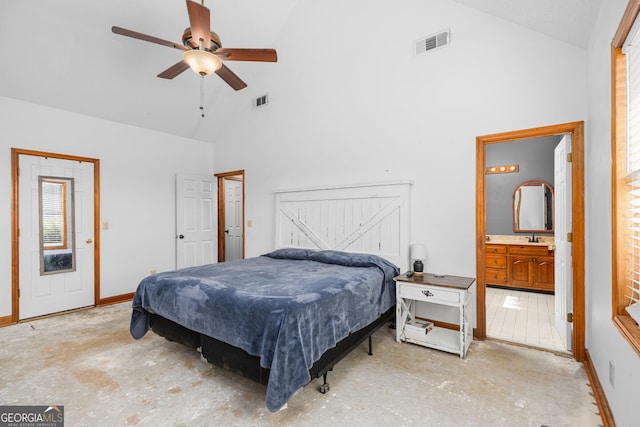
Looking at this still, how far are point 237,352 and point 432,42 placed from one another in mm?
3620

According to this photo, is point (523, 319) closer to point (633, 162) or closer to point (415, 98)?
point (633, 162)

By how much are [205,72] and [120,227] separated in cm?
324

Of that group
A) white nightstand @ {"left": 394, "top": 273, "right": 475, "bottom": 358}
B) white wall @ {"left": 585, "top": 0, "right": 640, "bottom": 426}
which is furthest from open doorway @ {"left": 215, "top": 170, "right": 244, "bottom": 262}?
white wall @ {"left": 585, "top": 0, "right": 640, "bottom": 426}

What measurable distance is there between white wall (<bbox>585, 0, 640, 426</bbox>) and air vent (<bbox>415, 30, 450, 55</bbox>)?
51.2 inches

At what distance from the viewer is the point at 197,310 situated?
7.56ft

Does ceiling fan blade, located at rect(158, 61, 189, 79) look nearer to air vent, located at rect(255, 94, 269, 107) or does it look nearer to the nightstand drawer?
air vent, located at rect(255, 94, 269, 107)

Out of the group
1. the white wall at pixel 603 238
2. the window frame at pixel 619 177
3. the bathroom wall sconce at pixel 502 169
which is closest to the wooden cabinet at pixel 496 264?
the bathroom wall sconce at pixel 502 169

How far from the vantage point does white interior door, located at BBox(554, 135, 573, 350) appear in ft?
9.23

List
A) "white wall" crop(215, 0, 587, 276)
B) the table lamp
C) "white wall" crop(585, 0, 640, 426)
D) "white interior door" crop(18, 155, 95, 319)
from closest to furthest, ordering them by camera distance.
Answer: "white wall" crop(585, 0, 640, 426) < "white wall" crop(215, 0, 587, 276) < the table lamp < "white interior door" crop(18, 155, 95, 319)

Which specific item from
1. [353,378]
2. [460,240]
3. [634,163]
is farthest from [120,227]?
[634,163]

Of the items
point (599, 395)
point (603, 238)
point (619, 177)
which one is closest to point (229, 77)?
point (619, 177)

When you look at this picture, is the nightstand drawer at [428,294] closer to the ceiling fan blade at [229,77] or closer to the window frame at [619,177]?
the window frame at [619,177]

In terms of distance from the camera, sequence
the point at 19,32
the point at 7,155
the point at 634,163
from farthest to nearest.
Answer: the point at 7,155 < the point at 19,32 < the point at 634,163

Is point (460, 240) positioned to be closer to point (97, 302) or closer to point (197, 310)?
point (197, 310)
